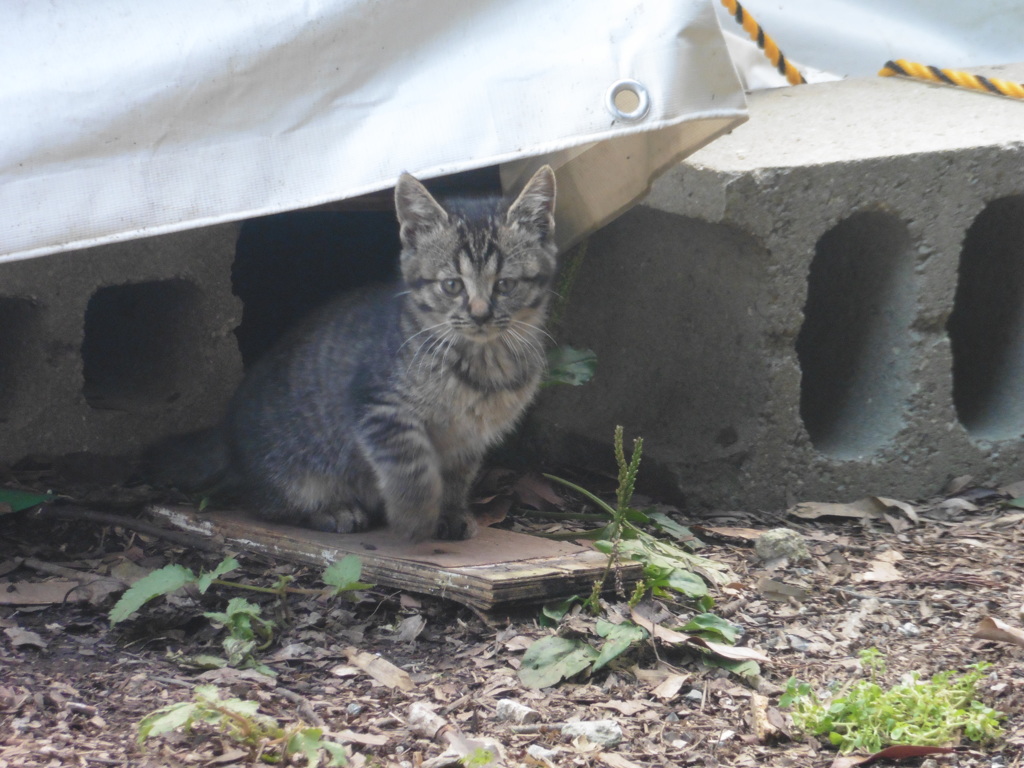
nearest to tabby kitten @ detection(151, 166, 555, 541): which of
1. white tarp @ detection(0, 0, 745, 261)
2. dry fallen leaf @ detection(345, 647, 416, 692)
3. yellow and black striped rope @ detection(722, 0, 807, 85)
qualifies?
white tarp @ detection(0, 0, 745, 261)

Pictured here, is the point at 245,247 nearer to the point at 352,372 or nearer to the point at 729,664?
the point at 352,372

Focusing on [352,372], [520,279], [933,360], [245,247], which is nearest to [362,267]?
[245,247]

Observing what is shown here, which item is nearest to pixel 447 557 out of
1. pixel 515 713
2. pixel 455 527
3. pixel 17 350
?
pixel 455 527

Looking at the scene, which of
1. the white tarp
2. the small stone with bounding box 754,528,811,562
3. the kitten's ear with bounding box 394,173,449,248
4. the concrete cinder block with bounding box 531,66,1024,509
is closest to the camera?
the white tarp

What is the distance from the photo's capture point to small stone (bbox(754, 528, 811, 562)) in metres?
3.40

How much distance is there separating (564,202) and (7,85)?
1.80 metres

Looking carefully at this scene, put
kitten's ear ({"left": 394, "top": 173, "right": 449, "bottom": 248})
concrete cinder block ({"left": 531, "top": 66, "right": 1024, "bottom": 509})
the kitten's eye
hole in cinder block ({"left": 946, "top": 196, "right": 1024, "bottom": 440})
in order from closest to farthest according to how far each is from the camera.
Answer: kitten's ear ({"left": 394, "top": 173, "right": 449, "bottom": 248}), the kitten's eye, concrete cinder block ({"left": 531, "top": 66, "right": 1024, "bottom": 509}), hole in cinder block ({"left": 946, "top": 196, "right": 1024, "bottom": 440})

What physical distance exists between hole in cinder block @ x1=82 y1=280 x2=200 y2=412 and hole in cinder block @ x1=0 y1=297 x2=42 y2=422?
0.36 m

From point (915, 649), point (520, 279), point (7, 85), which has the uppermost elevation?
point (7, 85)

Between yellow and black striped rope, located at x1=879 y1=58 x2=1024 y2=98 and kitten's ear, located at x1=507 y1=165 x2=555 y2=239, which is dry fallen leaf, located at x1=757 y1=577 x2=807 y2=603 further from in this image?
yellow and black striped rope, located at x1=879 y1=58 x2=1024 y2=98

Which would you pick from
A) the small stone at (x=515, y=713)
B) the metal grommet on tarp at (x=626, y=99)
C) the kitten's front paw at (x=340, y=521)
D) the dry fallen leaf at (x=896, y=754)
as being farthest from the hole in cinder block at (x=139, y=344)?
the dry fallen leaf at (x=896, y=754)

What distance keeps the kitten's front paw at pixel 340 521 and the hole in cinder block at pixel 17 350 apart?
1.11m

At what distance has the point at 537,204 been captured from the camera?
320cm

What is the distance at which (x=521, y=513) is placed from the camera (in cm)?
386
